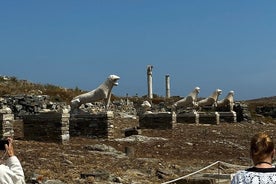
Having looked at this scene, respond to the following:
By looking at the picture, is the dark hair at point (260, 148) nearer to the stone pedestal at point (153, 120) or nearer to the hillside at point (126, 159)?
the hillside at point (126, 159)

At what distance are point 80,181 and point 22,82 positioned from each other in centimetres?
3448

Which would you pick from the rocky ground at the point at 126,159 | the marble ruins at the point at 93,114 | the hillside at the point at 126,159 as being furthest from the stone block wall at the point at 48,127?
the hillside at the point at 126,159

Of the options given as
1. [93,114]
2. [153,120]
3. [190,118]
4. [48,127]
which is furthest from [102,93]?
[190,118]

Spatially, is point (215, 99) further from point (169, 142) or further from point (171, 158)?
point (171, 158)

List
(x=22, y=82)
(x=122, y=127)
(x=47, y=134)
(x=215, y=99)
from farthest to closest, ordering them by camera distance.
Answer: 1. (x=22, y=82)
2. (x=215, y=99)
3. (x=122, y=127)
4. (x=47, y=134)

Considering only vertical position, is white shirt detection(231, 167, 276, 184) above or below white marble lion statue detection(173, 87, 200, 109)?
below

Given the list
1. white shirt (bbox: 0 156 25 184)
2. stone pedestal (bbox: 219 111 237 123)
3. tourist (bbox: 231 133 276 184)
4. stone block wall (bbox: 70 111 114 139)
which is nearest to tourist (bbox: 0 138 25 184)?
white shirt (bbox: 0 156 25 184)

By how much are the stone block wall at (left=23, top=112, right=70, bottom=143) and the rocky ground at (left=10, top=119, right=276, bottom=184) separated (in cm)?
81

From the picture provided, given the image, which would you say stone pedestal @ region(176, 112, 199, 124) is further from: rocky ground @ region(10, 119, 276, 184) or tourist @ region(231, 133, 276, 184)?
tourist @ region(231, 133, 276, 184)

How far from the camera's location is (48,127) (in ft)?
63.4

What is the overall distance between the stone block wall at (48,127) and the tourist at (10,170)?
13.6 m

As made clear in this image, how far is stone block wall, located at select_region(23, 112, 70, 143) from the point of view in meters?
19.0

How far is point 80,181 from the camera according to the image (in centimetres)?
1084

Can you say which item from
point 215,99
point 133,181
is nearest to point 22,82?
point 215,99
